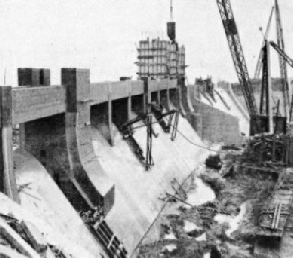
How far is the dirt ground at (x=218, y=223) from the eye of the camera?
20.2 meters

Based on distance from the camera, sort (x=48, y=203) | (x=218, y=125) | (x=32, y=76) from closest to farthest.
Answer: (x=48, y=203) → (x=32, y=76) → (x=218, y=125)

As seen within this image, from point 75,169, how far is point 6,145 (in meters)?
5.62

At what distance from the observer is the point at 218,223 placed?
24.0 m

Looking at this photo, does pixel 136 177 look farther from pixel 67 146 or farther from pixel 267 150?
pixel 267 150

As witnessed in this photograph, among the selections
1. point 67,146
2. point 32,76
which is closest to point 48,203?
point 67,146

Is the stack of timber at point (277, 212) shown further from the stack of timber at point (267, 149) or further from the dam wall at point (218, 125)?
the dam wall at point (218, 125)

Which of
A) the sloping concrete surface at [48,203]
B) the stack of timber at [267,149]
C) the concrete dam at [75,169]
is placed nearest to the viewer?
the concrete dam at [75,169]

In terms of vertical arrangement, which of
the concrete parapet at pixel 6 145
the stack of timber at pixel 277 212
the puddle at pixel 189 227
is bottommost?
the puddle at pixel 189 227

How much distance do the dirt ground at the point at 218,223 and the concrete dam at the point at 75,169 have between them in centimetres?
113

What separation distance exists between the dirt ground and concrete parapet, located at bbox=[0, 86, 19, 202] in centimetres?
846

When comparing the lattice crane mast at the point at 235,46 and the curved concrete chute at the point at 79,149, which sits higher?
the lattice crane mast at the point at 235,46

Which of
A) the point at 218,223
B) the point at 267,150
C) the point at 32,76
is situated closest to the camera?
the point at 32,76

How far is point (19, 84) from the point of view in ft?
60.5

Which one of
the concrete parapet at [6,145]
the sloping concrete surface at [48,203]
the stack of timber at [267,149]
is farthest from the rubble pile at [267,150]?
the concrete parapet at [6,145]
